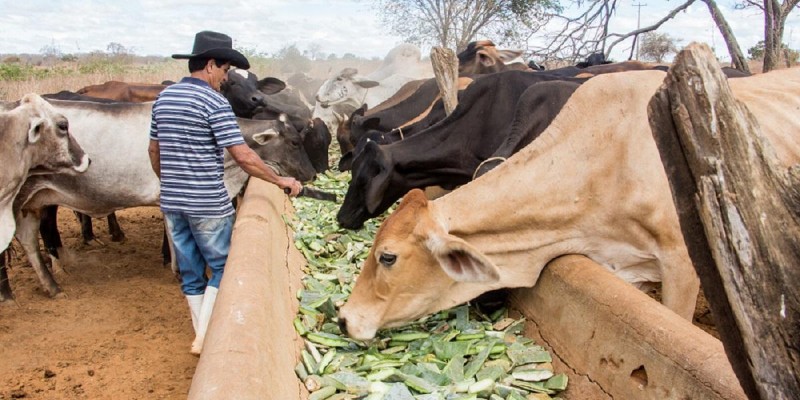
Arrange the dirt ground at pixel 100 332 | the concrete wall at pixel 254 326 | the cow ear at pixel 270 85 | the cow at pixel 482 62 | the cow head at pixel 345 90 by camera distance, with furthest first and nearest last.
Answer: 1. the cow head at pixel 345 90
2. the cow ear at pixel 270 85
3. the cow at pixel 482 62
4. the dirt ground at pixel 100 332
5. the concrete wall at pixel 254 326

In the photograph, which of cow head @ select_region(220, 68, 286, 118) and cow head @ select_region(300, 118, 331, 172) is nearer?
cow head @ select_region(300, 118, 331, 172)

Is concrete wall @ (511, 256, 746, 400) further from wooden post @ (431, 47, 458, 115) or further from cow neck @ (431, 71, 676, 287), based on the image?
wooden post @ (431, 47, 458, 115)

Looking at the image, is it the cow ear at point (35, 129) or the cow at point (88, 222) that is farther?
the cow at point (88, 222)

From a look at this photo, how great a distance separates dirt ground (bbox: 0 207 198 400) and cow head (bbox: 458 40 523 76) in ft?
24.2

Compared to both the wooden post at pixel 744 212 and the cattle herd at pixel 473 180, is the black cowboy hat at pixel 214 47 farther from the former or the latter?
the wooden post at pixel 744 212

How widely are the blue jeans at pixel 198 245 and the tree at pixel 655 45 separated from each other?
2244 centimetres

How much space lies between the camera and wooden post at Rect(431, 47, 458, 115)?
273 inches

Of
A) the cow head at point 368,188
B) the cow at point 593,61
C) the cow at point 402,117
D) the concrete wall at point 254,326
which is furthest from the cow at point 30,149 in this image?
the cow at point 593,61

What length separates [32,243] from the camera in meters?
6.23

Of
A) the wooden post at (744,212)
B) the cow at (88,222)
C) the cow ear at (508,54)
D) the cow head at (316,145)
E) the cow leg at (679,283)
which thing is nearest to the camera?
the wooden post at (744,212)

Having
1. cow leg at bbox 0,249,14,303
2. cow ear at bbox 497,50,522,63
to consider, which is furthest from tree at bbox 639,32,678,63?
cow leg at bbox 0,249,14,303

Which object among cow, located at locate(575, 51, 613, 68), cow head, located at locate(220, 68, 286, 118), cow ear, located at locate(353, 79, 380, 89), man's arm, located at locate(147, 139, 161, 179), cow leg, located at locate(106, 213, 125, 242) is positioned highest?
cow, located at locate(575, 51, 613, 68)

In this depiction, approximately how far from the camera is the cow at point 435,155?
605cm

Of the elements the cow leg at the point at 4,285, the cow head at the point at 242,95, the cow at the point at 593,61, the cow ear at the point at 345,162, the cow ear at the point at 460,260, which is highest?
the cow at the point at 593,61
